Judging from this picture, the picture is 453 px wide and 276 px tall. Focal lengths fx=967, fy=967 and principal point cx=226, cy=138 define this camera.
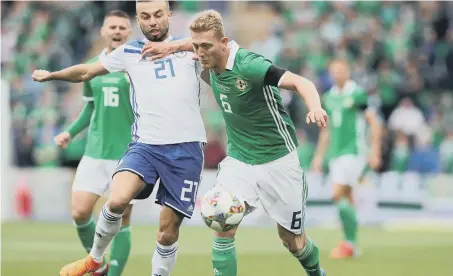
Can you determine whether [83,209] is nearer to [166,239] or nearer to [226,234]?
[166,239]

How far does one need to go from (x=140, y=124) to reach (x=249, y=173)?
1042mm

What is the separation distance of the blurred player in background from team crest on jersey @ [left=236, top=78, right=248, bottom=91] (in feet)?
18.6

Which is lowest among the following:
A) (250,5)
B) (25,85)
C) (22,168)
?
(22,168)

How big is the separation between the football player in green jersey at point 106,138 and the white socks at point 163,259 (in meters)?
1.40

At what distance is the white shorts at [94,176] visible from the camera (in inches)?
379

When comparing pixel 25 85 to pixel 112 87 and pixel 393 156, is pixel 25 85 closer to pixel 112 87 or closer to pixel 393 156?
pixel 393 156

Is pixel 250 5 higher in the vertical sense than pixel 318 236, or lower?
higher

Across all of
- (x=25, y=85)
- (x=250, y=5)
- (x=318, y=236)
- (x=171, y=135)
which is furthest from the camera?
(x=250, y=5)

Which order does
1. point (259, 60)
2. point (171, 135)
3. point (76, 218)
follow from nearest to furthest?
point (259, 60), point (171, 135), point (76, 218)

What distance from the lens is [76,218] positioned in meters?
9.55

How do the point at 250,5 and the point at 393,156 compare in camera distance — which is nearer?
the point at 393,156

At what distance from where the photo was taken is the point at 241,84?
7797 millimetres

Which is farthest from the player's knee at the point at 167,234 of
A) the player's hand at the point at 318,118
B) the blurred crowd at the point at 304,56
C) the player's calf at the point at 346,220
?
the blurred crowd at the point at 304,56

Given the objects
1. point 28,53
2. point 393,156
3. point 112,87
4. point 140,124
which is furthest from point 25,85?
point 140,124
